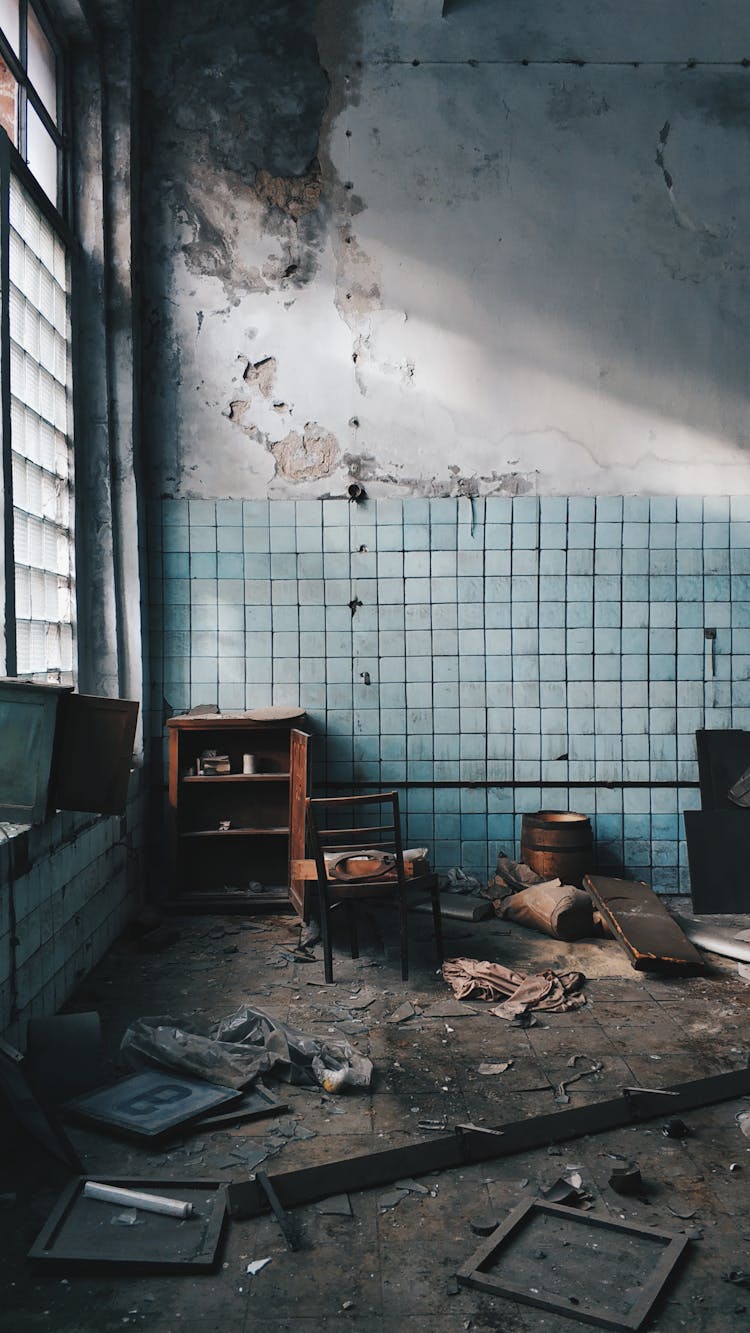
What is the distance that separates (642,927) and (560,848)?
2.48 ft

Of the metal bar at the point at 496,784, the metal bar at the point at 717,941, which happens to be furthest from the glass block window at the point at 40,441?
the metal bar at the point at 717,941

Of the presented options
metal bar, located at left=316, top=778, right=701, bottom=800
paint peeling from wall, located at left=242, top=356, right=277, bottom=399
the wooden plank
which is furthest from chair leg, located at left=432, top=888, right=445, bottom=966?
paint peeling from wall, located at left=242, top=356, right=277, bottom=399

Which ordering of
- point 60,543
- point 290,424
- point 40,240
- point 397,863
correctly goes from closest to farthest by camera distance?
point 397,863, point 40,240, point 60,543, point 290,424

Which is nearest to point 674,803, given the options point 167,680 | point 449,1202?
point 167,680

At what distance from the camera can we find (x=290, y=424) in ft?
18.9

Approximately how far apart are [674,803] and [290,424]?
3142mm

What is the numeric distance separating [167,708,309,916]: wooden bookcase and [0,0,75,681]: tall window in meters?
0.90

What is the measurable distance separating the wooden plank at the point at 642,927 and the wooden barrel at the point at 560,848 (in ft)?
0.30

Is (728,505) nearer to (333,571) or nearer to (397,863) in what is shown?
(333,571)

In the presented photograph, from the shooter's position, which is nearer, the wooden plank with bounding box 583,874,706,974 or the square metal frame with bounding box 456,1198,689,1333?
the square metal frame with bounding box 456,1198,689,1333

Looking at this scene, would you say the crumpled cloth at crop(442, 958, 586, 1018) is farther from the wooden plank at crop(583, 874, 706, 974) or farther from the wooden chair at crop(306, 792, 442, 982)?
the wooden plank at crop(583, 874, 706, 974)

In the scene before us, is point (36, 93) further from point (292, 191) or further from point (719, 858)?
point (719, 858)

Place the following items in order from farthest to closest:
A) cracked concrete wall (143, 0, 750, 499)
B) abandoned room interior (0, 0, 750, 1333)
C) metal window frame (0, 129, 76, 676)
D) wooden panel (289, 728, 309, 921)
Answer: cracked concrete wall (143, 0, 750, 499)
abandoned room interior (0, 0, 750, 1333)
wooden panel (289, 728, 309, 921)
metal window frame (0, 129, 76, 676)

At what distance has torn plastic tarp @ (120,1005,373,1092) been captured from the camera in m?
3.27
